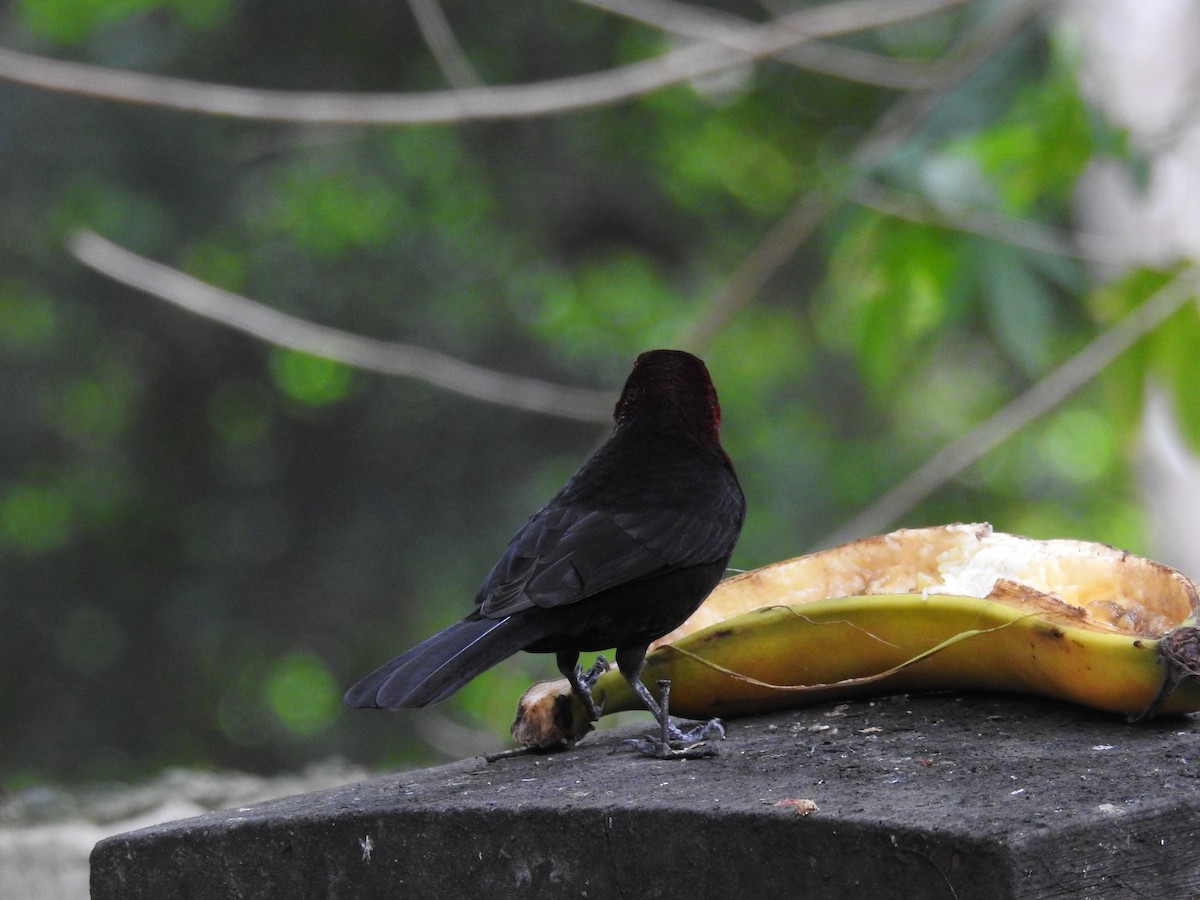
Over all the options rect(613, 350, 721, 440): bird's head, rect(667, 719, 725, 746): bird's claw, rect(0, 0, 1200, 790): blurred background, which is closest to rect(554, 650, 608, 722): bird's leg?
rect(667, 719, 725, 746): bird's claw

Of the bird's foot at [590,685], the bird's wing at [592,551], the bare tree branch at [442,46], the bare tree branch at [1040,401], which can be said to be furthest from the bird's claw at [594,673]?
the bare tree branch at [442,46]

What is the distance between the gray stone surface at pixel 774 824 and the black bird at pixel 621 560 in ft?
0.47

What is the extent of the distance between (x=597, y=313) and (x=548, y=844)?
762 centimetres

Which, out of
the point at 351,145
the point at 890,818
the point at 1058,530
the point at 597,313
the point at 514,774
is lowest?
the point at 890,818

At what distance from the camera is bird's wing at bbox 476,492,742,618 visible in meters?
1.92

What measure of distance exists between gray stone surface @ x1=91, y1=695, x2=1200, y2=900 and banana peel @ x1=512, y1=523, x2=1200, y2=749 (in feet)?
0.18

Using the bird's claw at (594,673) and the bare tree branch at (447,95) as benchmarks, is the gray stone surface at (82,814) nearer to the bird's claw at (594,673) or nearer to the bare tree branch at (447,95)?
the bird's claw at (594,673)

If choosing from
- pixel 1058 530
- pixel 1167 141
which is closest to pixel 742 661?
pixel 1167 141

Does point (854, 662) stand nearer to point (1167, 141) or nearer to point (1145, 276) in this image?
point (1145, 276)

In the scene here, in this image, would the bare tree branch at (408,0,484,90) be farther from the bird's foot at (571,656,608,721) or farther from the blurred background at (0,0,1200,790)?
the blurred background at (0,0,1200,790)

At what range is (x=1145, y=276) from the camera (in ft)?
10.7

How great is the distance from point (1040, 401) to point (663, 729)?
197 centimetres

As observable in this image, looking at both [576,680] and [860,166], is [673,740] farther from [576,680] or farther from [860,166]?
[860,166]

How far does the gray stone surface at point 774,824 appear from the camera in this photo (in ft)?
4.46
